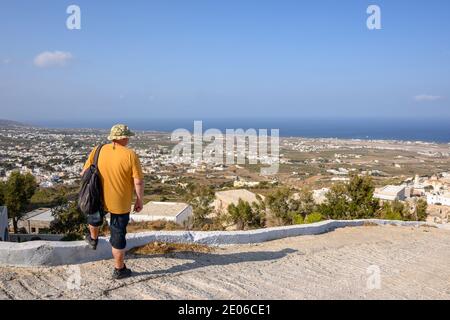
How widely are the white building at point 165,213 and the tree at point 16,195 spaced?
4664mm

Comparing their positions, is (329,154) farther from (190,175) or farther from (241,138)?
(190,175)

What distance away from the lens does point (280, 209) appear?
654 inches

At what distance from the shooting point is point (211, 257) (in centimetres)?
509

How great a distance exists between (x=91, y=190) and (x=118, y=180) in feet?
0.86

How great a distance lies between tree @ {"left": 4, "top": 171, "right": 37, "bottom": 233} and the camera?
54.5 feet

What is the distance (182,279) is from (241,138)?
83049 millimetres

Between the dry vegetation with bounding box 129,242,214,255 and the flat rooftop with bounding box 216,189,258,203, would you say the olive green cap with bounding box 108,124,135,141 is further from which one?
the flat rooftop with bounding box 216,189,258,203

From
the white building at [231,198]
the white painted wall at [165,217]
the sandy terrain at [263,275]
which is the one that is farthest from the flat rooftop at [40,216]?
the sandy terrain at [263,275]

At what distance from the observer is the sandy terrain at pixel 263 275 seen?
3662 millimetres

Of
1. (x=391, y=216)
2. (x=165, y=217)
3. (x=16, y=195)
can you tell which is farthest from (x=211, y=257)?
(x=16, y=195)

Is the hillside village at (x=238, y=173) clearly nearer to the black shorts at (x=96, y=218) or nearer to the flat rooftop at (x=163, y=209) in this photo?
the flat rooftop at (x=163, y=209)

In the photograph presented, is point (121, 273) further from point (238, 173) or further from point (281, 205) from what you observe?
point (238, 173)
